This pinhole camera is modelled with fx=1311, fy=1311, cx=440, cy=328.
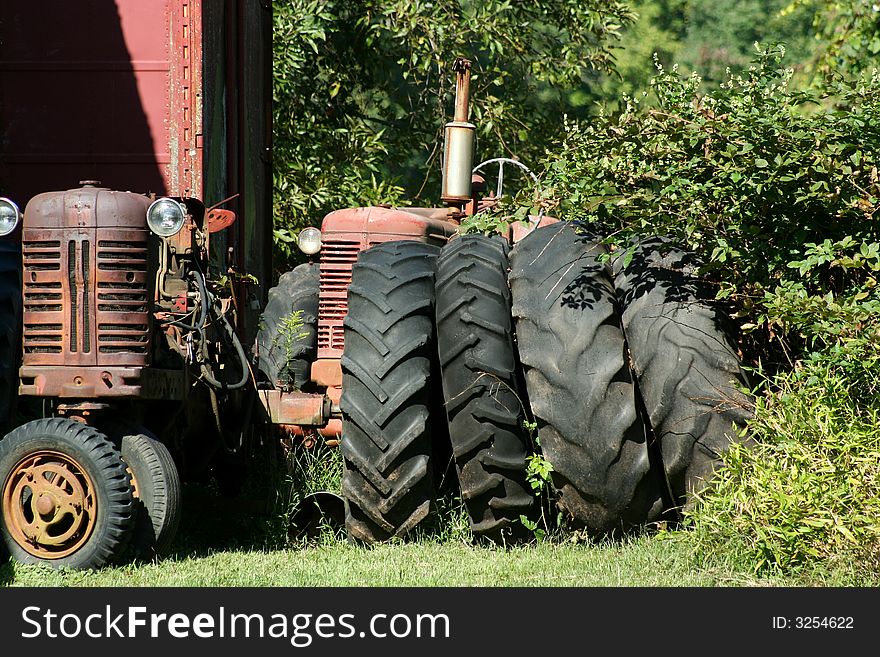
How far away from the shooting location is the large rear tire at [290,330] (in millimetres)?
7695

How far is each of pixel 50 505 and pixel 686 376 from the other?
103 inches

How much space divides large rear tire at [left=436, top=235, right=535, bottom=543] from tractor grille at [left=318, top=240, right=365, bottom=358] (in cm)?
144

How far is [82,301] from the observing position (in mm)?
5164

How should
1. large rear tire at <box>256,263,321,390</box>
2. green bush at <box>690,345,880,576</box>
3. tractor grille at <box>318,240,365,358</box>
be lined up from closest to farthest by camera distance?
green bush at <box>690,345,880,576</box>, tractor grille at <box>318,240,365,358</box>, large rear tire at <box>256,263,321,390</box>

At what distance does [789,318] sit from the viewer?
5449mm

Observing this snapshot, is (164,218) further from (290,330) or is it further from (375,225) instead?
(375,225)

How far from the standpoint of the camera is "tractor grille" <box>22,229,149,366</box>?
203 inches

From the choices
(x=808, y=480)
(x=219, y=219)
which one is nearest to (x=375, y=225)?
(x=219, y=219)

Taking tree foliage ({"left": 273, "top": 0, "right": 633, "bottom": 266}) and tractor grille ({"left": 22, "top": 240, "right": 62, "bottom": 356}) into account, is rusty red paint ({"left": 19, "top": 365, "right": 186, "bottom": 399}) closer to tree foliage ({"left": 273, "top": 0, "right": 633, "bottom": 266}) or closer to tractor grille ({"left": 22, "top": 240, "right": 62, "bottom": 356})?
tractor grille ({"left": 22, "top": 240, "right": 62, "bottom": 356})

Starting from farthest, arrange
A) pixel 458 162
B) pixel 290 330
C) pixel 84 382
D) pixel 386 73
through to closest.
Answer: pixel 386 73, pixel 458 162, pixel 290 330, pixel 84 382

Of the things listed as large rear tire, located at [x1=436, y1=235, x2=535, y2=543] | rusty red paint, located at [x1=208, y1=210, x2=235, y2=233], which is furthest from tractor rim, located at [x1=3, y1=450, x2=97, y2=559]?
rusty red paint, located at [x1=208, y1=210, x2=235, y2=233]

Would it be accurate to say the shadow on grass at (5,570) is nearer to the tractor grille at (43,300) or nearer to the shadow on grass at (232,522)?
the tractor grille at (43,300)

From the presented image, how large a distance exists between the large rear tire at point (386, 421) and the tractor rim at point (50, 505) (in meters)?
1.18
